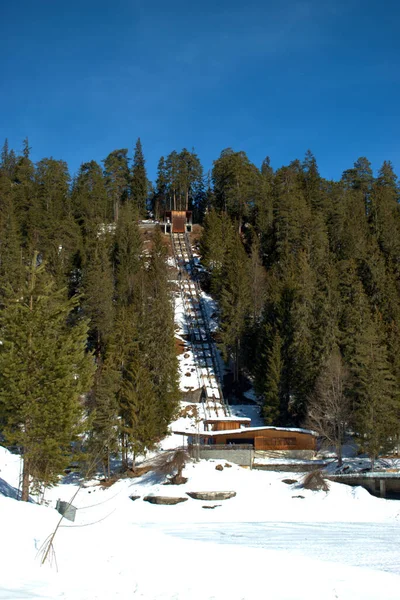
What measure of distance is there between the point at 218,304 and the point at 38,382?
130 feet

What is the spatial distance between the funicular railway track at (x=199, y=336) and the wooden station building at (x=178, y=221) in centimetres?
386

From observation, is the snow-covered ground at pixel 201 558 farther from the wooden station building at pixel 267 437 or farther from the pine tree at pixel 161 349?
the pine tree at pixel 161 349

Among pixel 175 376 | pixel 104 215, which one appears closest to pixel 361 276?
pixel 175 376

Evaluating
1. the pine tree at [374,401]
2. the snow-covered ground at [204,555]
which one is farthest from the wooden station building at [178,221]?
the snow-covered ground at [204,555]

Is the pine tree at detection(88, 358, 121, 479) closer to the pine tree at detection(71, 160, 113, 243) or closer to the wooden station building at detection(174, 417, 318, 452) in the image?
the wooden station building at detection(174, 417, 318, 452)

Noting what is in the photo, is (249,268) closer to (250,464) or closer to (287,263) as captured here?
(287,263)

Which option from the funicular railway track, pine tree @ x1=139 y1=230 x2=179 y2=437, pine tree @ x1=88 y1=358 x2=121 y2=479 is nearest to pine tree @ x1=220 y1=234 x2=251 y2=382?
the funicular railway track

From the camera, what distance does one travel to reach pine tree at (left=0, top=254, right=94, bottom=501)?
17.8 meters

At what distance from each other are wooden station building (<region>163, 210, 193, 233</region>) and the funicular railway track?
3856mm

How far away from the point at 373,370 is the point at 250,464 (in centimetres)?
1118

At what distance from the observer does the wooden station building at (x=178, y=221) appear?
81.4 metres

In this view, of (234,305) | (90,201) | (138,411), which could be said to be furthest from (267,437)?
(90,201)

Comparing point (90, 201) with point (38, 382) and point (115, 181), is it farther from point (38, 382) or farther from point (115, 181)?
point (38, 382)

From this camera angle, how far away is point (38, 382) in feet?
61.0
